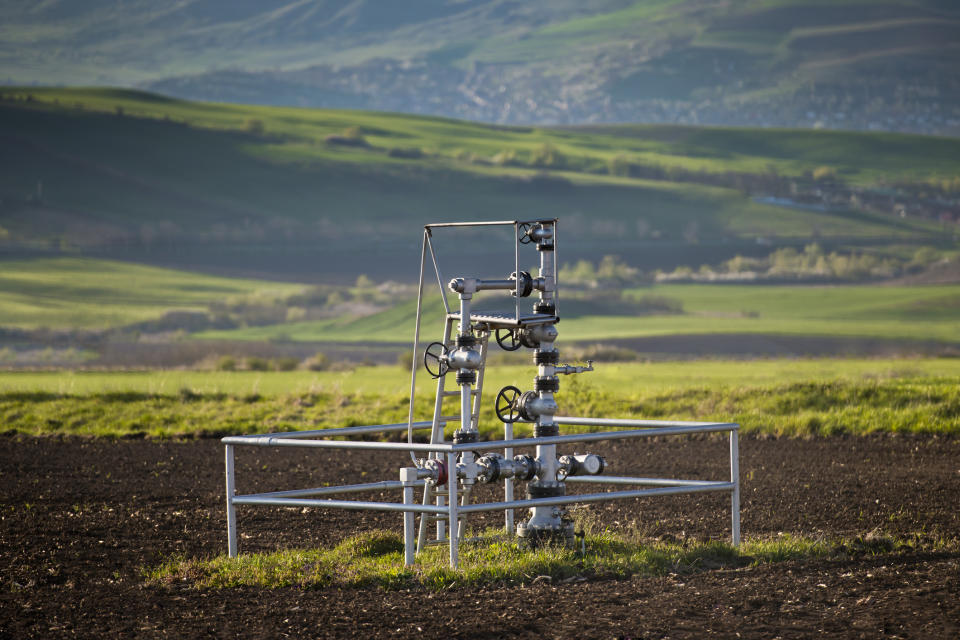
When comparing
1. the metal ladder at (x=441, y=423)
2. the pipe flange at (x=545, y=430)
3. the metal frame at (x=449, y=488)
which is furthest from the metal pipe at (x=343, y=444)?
the pipe flange at (x=545, y=430)

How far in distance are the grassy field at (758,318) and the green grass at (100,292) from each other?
34.3 feet

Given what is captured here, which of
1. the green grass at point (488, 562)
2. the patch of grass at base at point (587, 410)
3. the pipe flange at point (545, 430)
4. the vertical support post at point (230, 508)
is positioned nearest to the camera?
the green grass at point (488, 562)

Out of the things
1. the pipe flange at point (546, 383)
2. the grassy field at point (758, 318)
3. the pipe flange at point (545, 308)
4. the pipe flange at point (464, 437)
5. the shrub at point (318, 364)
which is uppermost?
the pipe flange at point (545, 308)

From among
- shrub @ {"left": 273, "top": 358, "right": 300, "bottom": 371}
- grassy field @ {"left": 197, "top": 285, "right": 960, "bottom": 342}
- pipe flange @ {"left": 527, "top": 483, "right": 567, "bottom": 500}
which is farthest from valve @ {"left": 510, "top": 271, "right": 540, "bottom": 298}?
grassy field @ {"left": 197, "top": 285, "right": 960, "bottom": 342}

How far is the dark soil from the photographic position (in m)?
7.40

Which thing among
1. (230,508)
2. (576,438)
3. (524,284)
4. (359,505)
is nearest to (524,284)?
(524,284)

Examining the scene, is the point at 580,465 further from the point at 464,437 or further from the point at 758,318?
the point at 758,318

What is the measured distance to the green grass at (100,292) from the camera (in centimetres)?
12338

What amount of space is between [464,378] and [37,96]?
181868mm

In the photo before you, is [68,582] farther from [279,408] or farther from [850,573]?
[279,408]

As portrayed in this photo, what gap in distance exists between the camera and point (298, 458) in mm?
17422

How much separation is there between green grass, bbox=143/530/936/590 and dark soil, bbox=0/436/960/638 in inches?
9.3

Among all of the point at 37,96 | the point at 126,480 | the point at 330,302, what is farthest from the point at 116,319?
the point at 126,480

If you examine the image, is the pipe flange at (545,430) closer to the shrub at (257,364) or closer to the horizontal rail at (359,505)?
the horizontal rail at (359,505)
